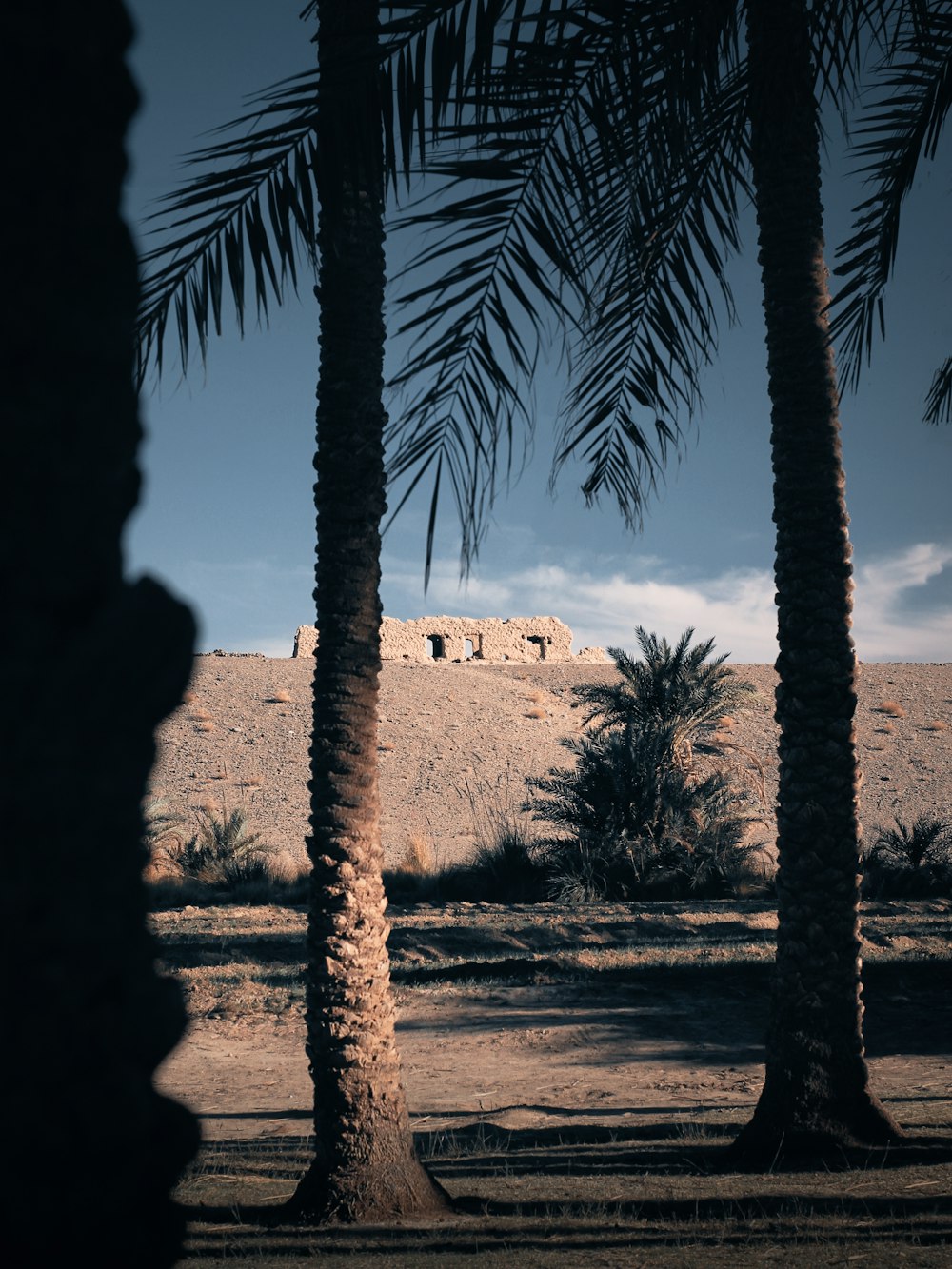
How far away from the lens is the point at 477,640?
6100 centimetres

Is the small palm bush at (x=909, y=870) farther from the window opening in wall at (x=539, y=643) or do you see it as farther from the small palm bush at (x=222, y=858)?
the window opening in wall at (x=539, y=643)

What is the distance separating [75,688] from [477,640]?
2361 inches

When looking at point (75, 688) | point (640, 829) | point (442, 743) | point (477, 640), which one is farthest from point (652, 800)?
point (477, 640)

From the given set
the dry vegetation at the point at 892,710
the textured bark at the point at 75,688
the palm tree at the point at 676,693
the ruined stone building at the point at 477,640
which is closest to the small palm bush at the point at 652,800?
the palm tree at the point at 676,693

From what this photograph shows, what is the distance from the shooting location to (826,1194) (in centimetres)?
494

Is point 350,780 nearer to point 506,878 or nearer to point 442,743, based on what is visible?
point 506,878

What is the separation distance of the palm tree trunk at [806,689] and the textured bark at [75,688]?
5359 mm

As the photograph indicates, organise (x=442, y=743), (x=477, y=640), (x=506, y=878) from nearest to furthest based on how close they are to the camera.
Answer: (x=506, y=878) → (x=442, y=743) → (x=477, y=640)

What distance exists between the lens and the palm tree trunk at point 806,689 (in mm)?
5848

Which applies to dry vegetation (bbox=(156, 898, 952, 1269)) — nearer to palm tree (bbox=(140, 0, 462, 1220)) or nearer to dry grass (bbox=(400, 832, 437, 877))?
palm tree (bbox=(140, 0, 462, 1220))

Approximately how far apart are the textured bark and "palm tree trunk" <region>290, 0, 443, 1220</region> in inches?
161

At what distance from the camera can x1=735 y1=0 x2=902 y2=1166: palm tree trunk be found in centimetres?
585

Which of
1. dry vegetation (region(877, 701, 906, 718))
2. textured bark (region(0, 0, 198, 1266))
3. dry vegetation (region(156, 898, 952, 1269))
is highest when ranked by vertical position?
dry vegetation (region(877, 701, 906, 718))

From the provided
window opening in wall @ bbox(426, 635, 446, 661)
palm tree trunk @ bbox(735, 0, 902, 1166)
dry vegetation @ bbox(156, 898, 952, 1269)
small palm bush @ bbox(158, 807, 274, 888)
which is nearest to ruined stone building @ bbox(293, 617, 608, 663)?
window opening in wall @ bbox(426, 635, 446, 661)
